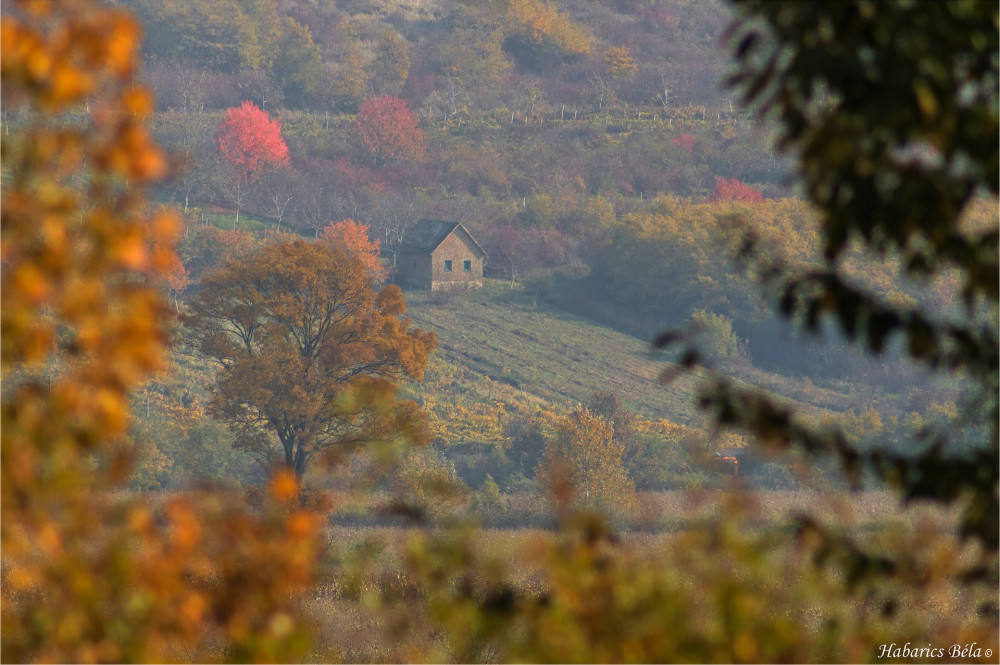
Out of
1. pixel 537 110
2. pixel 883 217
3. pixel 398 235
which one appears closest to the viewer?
pixel 883 217

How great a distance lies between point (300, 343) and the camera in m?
29.0

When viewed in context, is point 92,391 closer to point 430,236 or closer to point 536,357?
point 536,357

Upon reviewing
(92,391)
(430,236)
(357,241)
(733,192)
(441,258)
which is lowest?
(441,258)

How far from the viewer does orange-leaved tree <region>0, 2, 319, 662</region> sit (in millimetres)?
1938

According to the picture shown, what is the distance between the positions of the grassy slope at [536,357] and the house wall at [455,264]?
147cm

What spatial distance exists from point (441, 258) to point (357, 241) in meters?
4.80

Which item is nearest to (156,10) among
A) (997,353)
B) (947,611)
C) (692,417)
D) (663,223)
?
(663,223)

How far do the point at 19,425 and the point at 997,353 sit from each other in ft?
7.82

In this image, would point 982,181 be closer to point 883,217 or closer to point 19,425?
point 883,217

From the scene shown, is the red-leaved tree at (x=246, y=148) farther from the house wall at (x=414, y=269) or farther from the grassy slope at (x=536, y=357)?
the grassy slope at (x=536, y=357)

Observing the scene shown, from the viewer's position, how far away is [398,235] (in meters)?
66.5

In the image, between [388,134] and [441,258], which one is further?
[388,134]

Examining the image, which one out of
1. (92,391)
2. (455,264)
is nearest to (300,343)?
(92,391)

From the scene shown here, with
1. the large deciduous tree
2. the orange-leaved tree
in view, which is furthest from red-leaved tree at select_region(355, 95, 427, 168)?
the orange-leaved tree
